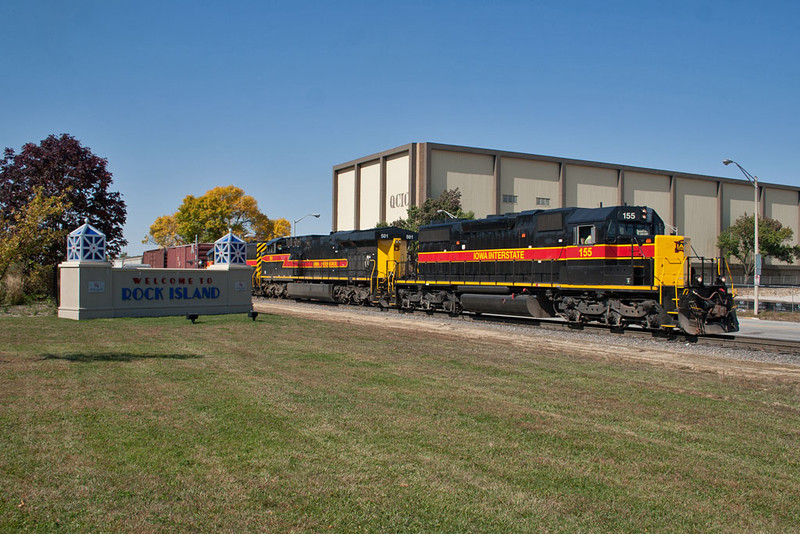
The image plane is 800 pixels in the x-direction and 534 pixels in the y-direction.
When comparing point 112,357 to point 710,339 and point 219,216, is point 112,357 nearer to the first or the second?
point 710,339

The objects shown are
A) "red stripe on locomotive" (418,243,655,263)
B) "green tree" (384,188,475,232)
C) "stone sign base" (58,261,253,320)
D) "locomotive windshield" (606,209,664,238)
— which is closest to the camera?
"red stripe on locomotive" (418,243,655,263)

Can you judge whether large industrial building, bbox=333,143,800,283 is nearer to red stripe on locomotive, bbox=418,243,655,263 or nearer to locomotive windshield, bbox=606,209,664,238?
red stripe on locomotive, bbox=418,243,655,263

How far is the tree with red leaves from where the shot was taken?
29750mm

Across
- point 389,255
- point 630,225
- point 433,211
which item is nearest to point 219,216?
point 433,211

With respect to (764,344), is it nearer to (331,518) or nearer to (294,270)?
(331,518)

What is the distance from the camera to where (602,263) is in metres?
17.8

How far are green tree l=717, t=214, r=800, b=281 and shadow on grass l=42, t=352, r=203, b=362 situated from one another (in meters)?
72.0

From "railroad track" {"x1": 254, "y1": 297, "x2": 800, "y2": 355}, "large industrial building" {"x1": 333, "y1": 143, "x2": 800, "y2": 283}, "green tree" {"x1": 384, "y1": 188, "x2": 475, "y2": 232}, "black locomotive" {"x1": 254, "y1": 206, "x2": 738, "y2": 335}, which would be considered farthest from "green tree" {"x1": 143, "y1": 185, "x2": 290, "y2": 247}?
"railroad track" {"x1": 254, "y1": 297, "x2": 800, "y2": 355}

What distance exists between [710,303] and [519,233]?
6.60 m

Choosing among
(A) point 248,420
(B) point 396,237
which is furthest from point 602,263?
(A) point 248,420

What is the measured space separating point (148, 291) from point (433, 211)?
1292 inches

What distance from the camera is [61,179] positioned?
3050 centimetres

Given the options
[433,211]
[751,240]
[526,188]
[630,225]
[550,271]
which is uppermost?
[526,188]

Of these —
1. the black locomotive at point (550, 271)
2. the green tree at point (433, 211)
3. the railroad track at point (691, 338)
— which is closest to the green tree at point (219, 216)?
the green tree at point (433, 211)
